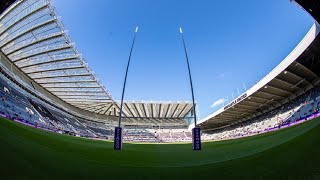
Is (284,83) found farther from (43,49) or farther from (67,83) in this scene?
(67,83)

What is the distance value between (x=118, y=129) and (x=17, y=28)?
31.2m

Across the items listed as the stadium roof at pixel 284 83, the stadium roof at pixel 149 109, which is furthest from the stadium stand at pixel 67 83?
the stadium roof at pixel 149 109

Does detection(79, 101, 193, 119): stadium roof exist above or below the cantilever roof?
below

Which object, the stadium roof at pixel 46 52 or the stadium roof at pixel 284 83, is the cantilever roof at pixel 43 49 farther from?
the stadium roof at pixel 284 83

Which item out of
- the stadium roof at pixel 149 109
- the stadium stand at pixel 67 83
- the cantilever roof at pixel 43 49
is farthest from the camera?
the stadium roof at pixel 149 109

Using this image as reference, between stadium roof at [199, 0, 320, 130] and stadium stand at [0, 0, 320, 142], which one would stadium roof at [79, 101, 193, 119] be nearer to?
stadium stand at [0, 0, 320, 142]

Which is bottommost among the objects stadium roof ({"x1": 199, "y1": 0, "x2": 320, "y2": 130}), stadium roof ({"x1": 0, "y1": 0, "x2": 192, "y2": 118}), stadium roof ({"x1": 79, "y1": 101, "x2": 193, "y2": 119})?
stadium roof ({"x1": 199, "y1": 0, "x2": 320, "y2": 130})

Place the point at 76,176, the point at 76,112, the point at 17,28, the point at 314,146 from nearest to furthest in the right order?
the point at 76,176, the point at 314,146, the point at 17,28, the point at 76,112

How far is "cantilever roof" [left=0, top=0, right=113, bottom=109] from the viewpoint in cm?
3475

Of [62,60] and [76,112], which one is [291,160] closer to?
[62,60]

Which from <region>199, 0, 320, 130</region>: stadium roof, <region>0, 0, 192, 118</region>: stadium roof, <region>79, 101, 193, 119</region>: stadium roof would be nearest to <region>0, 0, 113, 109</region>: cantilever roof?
<region>0, 0, 192, 118</region>: stadium roof

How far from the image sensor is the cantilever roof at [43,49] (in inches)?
1368

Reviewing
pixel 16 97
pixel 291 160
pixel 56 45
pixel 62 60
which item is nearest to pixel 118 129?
pixel 291 160

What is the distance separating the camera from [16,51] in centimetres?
4322
